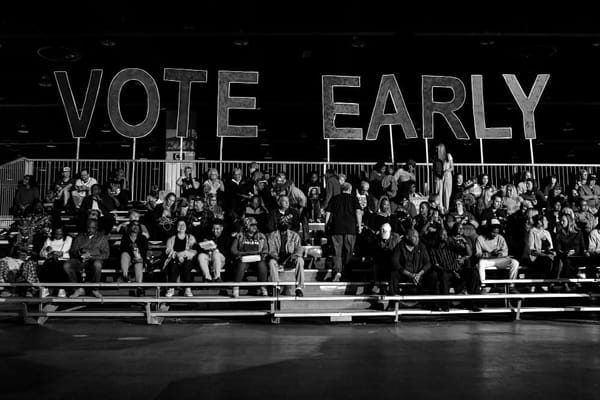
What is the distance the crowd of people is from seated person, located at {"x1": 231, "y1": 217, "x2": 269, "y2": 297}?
2 centimetres

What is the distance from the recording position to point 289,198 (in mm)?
14320

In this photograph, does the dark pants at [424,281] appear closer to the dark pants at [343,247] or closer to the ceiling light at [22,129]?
the dark pants at [343,247]

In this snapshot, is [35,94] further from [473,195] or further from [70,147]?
[473,195]

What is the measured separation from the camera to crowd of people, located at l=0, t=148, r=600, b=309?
39.0 ft

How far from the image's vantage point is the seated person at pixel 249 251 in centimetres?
1182

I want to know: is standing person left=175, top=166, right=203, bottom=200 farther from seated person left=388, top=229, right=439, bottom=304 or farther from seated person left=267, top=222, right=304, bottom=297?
seated person left=388, top=229, right=439, bottom=304

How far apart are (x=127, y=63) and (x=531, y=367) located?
17.6 metres

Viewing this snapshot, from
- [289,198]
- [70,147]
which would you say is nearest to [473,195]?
[289,198]

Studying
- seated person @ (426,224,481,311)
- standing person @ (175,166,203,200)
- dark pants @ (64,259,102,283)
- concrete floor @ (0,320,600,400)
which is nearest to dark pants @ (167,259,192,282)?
concrete floor @ (0,320,600,400)

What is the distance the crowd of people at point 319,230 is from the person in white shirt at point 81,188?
3 centimetres

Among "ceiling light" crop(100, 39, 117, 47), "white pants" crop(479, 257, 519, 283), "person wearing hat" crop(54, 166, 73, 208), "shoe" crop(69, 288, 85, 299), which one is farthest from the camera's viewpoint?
"ceiling light" crop(100, 39, 117, 47)

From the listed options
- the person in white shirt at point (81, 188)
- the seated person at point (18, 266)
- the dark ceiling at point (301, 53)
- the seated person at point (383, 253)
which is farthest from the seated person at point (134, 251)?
the dark ceiling at point (301, 53)

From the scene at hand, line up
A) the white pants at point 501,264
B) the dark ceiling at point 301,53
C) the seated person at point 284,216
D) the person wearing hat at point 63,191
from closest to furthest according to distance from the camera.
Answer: the white pants at point 501,264, the seated person at point 284,216, the person wearing hat at point 63,191, the dark ceiling at point 301,53

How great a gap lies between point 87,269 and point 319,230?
5603 millimetres
